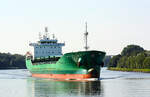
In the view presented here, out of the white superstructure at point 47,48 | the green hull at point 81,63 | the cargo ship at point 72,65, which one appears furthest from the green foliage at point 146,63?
the green hull at point 81,63

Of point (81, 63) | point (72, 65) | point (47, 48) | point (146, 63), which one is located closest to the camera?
point (81, 63)

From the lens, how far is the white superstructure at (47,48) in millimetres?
109312

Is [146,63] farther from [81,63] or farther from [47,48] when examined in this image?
[81,63]

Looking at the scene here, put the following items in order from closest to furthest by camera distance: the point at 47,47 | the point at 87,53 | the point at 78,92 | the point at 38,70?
the point at 78,92
the point at 87,53
the point at 38,70
the point at 47,47

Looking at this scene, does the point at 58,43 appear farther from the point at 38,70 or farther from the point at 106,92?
the point at 106,92

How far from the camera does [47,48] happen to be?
10950cm

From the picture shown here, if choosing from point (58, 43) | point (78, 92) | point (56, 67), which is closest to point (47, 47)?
point (58, 43)

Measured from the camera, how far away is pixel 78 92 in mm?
57938

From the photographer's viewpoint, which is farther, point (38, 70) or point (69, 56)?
point (38, 70)

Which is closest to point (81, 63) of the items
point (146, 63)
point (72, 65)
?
point (72, 65)

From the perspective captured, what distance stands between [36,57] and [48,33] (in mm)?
8656

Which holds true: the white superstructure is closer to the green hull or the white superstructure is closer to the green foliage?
the green hull

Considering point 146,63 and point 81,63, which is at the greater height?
point 146,63

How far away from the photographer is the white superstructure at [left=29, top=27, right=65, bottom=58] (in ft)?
359
